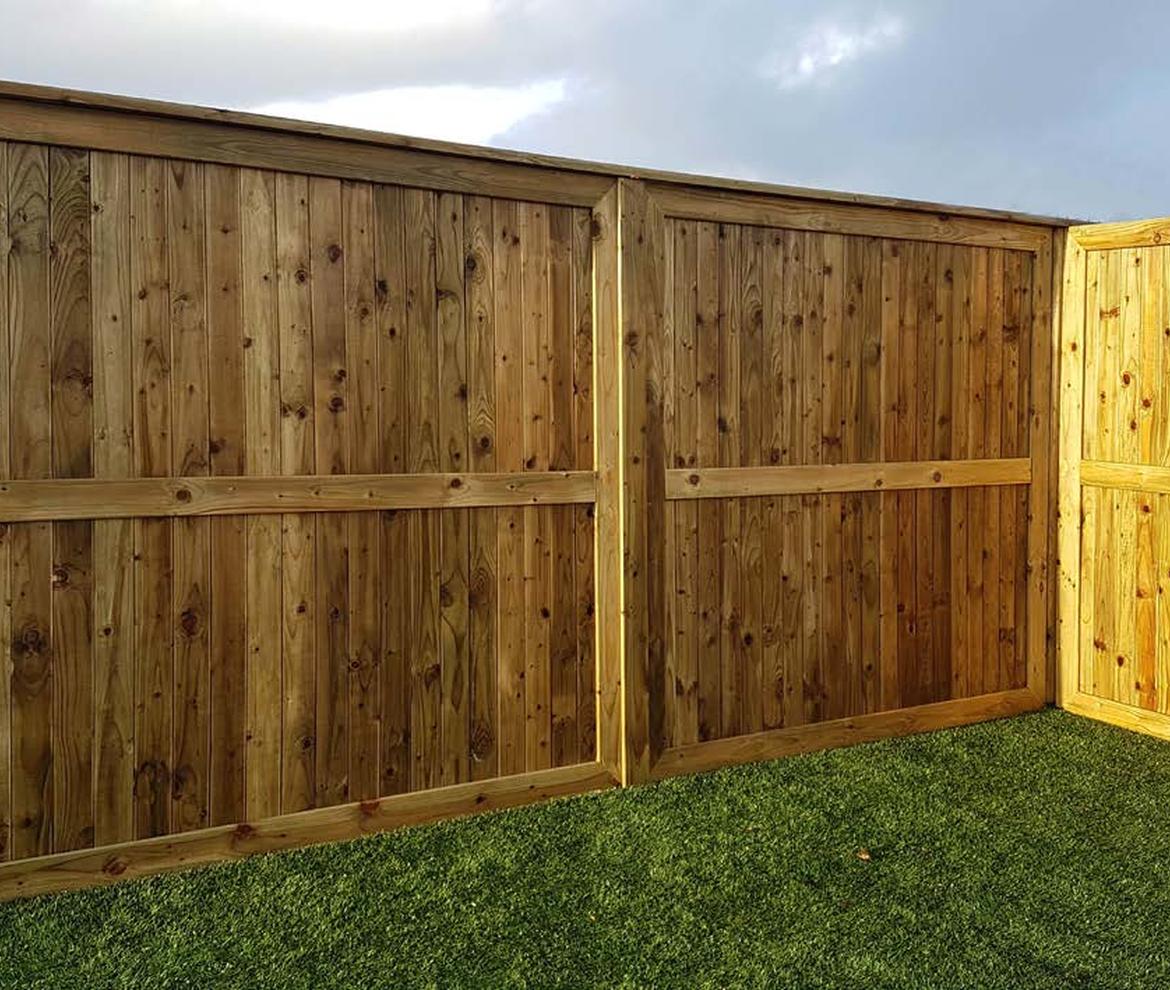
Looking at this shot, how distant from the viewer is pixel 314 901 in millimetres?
2818

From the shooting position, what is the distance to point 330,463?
322cm

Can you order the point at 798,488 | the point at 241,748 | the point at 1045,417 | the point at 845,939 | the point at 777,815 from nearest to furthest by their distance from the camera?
the point at 845,939 → the point at 241,748 → the point at 777,815 → the point at 798,488 → the point at 1045,417

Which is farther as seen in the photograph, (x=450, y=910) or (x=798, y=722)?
(x=798, y=722)

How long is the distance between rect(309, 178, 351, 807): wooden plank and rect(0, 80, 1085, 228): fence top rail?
0.60 ft

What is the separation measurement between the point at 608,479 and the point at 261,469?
1.17 meters

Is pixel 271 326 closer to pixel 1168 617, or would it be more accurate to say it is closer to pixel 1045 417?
pixel 1045 417

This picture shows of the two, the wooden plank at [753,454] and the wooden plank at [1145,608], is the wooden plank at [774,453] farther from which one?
the wooden plank at [1145,608]

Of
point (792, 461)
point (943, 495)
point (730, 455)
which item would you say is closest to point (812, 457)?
point (792, 461)

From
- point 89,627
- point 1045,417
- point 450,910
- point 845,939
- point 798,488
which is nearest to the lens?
point 845,939

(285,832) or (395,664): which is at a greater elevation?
(395,664)

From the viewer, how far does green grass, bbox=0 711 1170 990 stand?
245 centimetres

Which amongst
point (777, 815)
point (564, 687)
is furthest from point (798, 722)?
point (564, 687)

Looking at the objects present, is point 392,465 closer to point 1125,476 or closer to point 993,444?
point 993,444

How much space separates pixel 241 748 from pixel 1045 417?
11.8 ft
